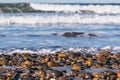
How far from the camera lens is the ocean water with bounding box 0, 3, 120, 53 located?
48.3 feet

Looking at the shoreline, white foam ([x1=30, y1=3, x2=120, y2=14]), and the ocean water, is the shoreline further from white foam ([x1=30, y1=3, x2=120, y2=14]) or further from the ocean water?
white foam ([x1=30, y1=3, x2=120, y2=14])

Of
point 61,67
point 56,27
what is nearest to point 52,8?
point 56,27

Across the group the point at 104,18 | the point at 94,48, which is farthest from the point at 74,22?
the point at 94,48

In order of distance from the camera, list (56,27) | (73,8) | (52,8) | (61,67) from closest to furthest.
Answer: (61,67) < (56,27) < (52,8) < (73,8)

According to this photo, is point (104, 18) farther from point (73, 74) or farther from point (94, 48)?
point (73, 74)

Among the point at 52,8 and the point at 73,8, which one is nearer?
the point at 52,8

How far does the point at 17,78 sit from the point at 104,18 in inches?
1005

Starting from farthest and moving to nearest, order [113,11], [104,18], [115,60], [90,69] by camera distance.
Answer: [113,11]
[104,18]
[115,60]
[90,69]

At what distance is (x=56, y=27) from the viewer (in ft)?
80.8

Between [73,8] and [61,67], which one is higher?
[61,67]

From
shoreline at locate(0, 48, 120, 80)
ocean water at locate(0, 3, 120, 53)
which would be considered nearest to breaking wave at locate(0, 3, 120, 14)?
ocean water at locate(0, 3, 120, 53)

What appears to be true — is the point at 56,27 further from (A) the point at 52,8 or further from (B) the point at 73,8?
(B) the point at 73,8

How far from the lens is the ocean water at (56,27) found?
14.7m

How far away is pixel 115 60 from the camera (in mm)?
9609
